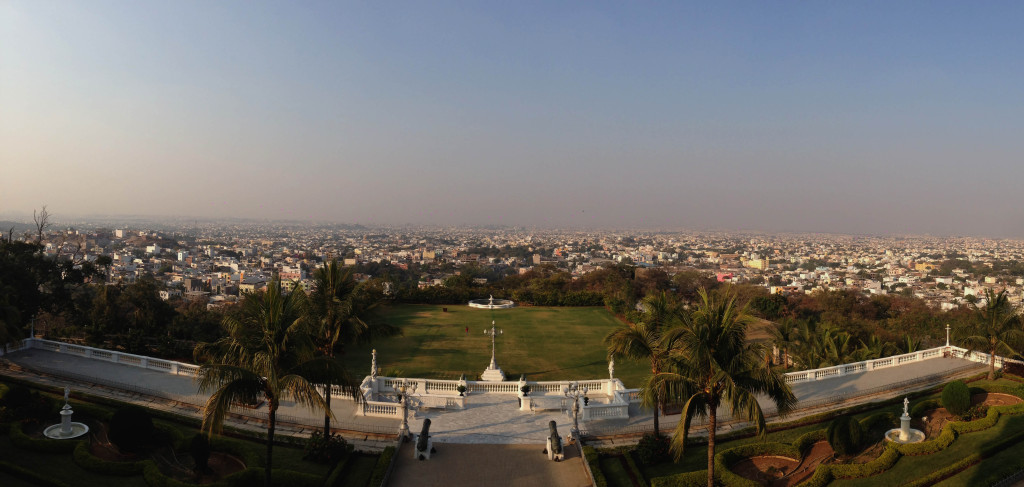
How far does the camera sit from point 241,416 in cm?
1552

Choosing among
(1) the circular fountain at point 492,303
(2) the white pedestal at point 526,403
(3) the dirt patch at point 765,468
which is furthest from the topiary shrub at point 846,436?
(1) the circular fountain at point 492,303

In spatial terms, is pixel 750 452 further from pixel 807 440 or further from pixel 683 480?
pixel 683 480

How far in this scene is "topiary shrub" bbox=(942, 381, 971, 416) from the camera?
15516mm

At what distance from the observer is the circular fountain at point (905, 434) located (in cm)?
1392

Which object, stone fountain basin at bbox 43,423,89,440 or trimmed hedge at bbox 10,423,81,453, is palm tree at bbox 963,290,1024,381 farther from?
stone fountain basin at bbox 43,423,89,440

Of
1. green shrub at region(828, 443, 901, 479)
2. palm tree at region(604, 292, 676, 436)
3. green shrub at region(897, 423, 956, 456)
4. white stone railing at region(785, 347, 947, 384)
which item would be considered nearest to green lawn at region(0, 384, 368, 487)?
palm tree at region(604, 292, 676, 436)

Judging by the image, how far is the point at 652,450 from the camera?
44.4ft

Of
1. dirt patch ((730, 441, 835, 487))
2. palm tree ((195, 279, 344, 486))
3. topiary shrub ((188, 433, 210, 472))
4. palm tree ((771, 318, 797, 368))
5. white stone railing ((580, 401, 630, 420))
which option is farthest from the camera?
palm tree ((771, 318, 797, 368))

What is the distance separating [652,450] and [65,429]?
14.3 meters

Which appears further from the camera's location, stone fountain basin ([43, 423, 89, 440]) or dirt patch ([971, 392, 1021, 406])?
dirt patch ([971, 392, 1021, 406])

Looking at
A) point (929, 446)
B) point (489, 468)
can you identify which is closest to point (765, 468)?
point (929, 446)

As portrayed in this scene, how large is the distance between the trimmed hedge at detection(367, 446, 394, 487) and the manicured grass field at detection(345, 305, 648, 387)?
10.6m

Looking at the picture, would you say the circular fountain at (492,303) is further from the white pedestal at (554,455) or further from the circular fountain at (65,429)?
the circular fountain at (65,429)

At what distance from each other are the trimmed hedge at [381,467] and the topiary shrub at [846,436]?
10550 mm
